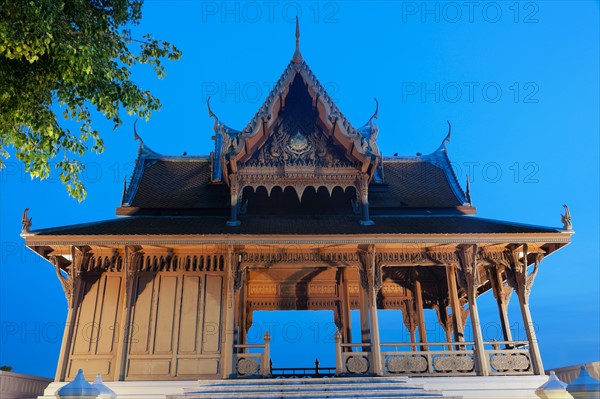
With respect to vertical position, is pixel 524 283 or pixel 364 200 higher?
pixel 364 200

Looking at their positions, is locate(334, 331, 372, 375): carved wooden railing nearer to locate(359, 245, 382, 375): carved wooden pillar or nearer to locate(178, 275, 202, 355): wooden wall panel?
locate(359, 245, 382, 375): carved wooden pillar

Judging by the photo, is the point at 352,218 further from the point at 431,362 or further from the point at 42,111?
the point at 42,111

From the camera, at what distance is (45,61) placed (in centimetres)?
814

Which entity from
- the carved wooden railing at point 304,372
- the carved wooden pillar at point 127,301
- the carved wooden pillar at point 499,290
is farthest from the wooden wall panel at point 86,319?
the carved wooden pillar at point 499,290

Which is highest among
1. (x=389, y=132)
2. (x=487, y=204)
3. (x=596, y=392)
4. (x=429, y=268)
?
(x=389, y=132)

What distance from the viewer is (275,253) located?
12.3 metres

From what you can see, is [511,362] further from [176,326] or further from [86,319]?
[86,319]

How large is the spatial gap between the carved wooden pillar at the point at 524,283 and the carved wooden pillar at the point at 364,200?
12.7 feet

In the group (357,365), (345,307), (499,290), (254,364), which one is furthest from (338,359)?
(499,290)

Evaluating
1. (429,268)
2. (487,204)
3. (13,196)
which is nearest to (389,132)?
(487,204)

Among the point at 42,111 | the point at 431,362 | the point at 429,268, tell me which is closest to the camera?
the point at 42,111

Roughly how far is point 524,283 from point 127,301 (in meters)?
10.2

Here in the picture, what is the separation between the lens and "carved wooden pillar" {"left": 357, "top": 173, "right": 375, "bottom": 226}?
13223 mm

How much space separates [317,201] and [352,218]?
1.34 meters
